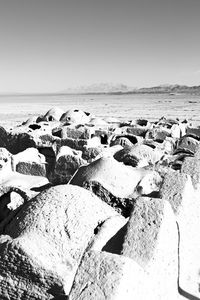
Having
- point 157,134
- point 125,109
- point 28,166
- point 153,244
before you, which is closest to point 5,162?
point 28,166

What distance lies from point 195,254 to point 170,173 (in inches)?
35.2

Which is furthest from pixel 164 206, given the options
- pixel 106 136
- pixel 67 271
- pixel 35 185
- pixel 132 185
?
pixel 106 136

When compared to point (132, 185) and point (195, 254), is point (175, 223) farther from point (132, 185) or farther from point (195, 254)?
point (132, 185)

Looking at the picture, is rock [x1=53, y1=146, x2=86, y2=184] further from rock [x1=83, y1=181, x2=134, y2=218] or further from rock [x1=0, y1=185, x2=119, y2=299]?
rock [x1=0, y1=185, x2=119, y2=299]

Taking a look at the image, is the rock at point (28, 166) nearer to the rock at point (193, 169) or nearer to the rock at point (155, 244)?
the rock at point (193, 169)

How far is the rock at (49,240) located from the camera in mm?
2738

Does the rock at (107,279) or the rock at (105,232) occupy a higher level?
the rock at (107,279)

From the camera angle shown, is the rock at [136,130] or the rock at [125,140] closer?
the rock at [125,140]

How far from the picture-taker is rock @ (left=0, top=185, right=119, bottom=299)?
8.98ft

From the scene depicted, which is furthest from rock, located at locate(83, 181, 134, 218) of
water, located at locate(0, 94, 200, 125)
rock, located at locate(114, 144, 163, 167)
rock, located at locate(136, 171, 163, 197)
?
water, located at locate(0, 94, 200, 125)

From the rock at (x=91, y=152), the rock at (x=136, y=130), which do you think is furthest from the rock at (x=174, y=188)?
→ the rock at (x=136, y=130)

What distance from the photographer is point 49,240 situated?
3012 mm

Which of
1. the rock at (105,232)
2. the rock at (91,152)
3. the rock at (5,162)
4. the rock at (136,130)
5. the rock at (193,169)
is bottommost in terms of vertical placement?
the rock at (136,130)

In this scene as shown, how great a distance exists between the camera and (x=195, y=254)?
387 centimetres
